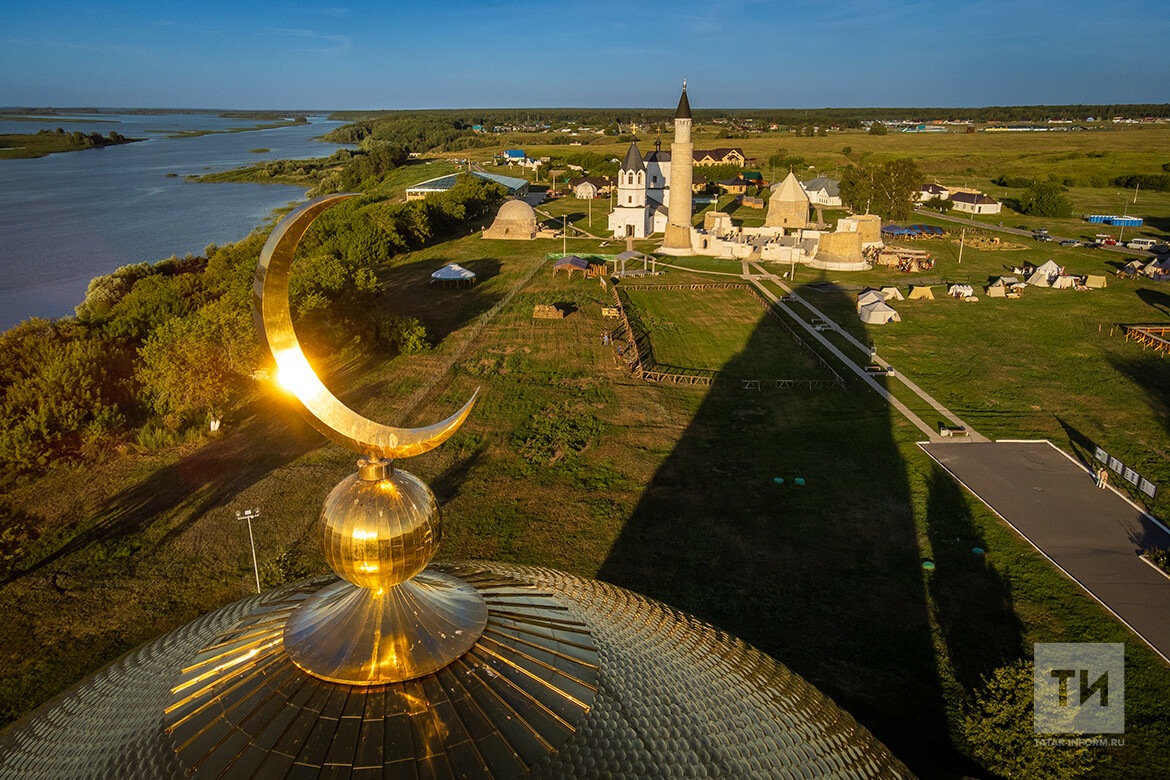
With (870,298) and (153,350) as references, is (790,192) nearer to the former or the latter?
(870,298)

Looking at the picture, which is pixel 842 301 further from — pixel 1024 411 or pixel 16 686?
pixel 16 686

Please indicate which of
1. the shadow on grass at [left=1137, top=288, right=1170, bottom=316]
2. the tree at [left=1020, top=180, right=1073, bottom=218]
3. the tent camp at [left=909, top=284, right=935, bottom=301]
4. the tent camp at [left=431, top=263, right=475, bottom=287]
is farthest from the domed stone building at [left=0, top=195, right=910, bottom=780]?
the tree at [left=1020, top=180, right=1073, bottom=218]

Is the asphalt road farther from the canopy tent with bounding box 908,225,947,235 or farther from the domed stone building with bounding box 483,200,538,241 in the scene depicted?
the domed stone building with bounding box 483,200,538,241

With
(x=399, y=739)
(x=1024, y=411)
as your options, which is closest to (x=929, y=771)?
(x=399, y=739)

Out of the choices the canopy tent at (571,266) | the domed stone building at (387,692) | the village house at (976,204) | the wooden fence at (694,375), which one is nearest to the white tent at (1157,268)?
the wooden fence at (694,375)

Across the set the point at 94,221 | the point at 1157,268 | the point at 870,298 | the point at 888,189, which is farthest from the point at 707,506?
the point at 94,221

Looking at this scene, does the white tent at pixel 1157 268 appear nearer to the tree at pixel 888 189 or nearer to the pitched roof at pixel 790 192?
the tree at pixel 888 189
